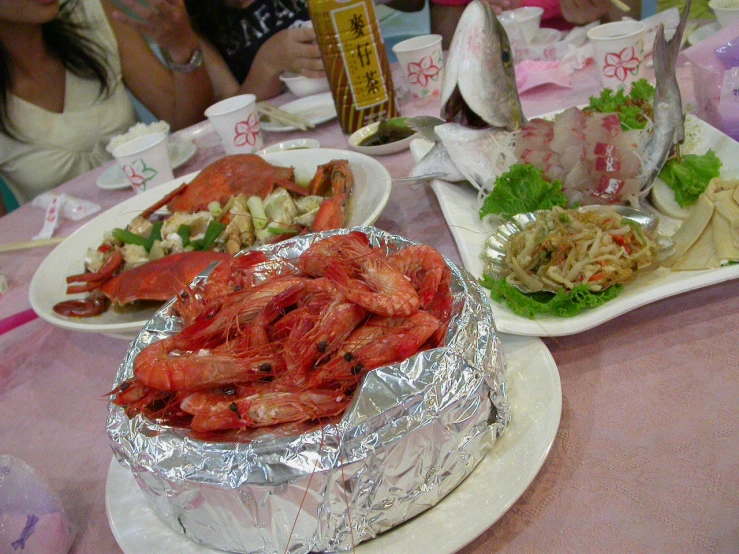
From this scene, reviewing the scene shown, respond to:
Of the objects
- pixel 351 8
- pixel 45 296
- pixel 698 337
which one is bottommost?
pixel 698 337

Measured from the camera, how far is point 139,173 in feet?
6.43

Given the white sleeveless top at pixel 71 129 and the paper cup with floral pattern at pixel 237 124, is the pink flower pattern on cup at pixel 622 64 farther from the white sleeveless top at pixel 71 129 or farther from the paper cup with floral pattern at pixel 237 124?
the white sleeveless top at pixel 71 129

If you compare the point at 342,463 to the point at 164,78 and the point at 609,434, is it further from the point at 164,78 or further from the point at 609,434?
the point at 164,78

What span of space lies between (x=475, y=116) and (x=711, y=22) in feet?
4.01

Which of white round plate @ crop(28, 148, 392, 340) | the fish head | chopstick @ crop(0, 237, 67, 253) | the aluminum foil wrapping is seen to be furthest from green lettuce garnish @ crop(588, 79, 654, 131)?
chopstick @ crop(0, 237, 67, 253)

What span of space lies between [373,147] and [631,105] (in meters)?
0.76

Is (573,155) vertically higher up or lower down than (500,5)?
lower down

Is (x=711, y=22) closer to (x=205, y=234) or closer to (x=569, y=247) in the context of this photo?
(x=569, y=247)

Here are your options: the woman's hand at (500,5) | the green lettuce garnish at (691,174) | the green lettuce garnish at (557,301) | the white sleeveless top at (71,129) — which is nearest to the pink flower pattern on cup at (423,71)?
the woman's hand at (500,5)

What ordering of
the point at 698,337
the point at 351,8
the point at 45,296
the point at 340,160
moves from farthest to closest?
the point at 351,8 < the point at 340,160 < the point at 45,296 < the point at 698,337

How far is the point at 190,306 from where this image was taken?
1.05 metres

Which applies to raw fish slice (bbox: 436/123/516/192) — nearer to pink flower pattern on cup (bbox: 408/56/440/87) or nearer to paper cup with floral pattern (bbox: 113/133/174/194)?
pink flower pattern on cup (bbox: 408/56/440/87)

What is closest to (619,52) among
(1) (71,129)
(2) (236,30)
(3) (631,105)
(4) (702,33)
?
(3) (631,105)

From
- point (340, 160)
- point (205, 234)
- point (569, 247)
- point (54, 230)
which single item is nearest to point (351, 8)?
point (340, 160)
